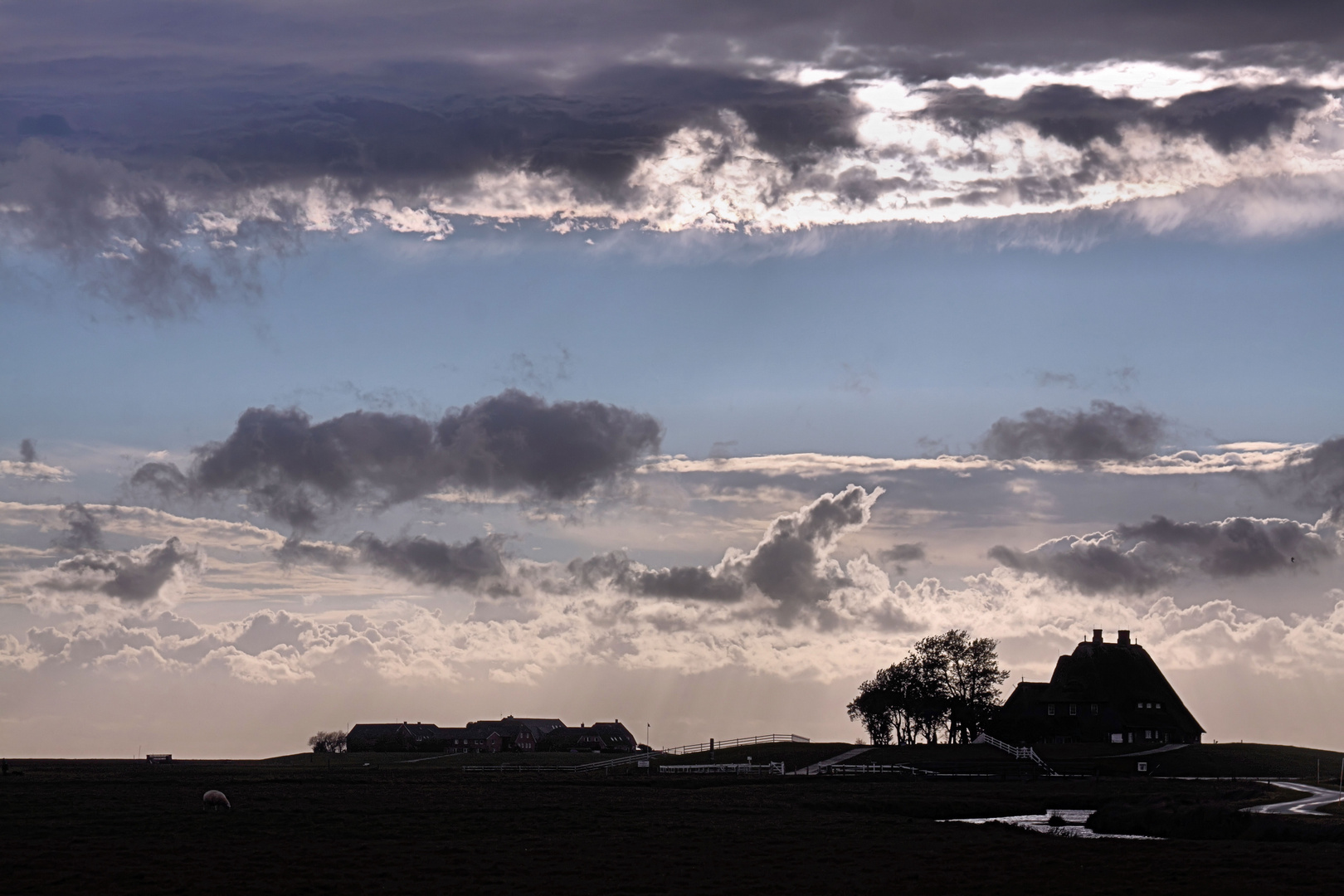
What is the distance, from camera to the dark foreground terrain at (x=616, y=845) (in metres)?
36.0

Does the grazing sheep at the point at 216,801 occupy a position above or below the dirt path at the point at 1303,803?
below

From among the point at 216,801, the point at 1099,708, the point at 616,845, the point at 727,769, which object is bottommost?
the point at 616,845

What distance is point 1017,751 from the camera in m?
100

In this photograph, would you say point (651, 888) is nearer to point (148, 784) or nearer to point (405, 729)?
Result: point (148, 784)

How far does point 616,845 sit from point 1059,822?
23.0 m

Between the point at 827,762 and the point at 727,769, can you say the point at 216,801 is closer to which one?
the point at 727,769

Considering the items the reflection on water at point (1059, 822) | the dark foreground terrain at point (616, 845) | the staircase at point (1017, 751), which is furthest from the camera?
the staircase at point (1017, 751)

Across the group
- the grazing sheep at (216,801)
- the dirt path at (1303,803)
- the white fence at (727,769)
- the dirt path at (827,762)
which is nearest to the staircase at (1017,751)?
the dirt path at (827,762)

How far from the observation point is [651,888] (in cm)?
3509

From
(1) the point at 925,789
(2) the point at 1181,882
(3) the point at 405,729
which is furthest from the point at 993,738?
(3) the point at 405,729

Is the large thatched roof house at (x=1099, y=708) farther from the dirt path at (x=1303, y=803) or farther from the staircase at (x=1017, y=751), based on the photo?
the dirt path at (x=1303, y=803)

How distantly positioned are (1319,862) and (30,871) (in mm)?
37996

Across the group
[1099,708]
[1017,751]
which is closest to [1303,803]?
[1017,751]

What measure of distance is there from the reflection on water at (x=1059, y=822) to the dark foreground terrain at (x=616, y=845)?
1.57 meters
